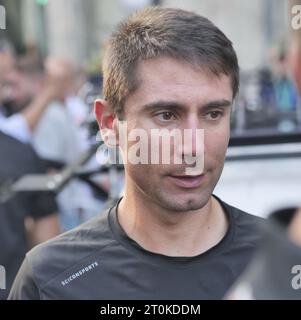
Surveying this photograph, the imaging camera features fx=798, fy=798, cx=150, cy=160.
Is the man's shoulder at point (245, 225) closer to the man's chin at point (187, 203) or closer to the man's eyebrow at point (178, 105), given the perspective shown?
the man's chin at point (187, 203)

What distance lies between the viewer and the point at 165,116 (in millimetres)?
1314

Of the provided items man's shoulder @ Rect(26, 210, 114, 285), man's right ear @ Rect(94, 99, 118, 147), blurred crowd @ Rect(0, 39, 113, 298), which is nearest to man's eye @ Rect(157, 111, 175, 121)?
man's right ear @ Rect(94, 99, 118, 147)

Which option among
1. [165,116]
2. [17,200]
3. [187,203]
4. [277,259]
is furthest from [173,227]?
[17,200]

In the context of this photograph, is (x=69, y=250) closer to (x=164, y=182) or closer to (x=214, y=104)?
(x=164, y=182)

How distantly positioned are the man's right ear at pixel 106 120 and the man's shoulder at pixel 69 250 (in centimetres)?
14

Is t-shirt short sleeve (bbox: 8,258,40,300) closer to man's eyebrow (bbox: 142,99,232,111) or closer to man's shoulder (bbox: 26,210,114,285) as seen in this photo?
man's shoulder (bbox: 26,210,114,285)

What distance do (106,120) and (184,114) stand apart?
17 cm

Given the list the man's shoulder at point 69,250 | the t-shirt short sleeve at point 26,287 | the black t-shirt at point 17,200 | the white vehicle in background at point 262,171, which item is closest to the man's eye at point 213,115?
the man's shoulder at point 69,250

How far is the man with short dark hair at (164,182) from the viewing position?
131 centimetres

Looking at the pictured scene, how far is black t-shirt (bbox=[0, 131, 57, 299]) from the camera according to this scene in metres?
2.05

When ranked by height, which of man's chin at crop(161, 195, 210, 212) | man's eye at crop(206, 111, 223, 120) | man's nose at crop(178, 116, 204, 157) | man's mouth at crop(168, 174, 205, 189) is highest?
man's eye at crop(206, 111, 223, 120)

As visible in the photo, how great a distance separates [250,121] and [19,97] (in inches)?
48.1

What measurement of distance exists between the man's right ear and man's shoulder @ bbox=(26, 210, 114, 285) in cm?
14

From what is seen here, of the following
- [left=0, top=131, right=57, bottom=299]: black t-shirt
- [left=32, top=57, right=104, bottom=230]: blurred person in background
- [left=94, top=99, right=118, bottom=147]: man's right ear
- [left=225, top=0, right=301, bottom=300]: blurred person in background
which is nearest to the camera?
[left=225, top=0, right=301, bottom=300]: blurred person in background
